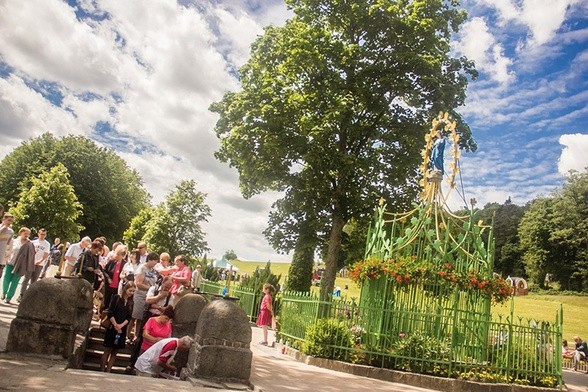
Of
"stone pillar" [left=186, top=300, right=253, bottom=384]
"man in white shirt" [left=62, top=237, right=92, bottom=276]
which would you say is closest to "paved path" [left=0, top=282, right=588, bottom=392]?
"stone pillar" [left=186, top=300, right=253, bottom=384]

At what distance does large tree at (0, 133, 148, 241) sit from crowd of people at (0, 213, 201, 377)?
37.1 metres

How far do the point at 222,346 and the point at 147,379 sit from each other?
1.15 meters

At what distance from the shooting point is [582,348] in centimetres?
2483

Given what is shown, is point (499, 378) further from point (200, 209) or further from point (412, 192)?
point (200, 209)

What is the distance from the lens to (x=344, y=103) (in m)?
19.4

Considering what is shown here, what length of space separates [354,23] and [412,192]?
803cm

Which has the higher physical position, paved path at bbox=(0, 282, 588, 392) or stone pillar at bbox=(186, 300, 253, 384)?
stone pillar at bbox=(186, 300, 253, 384)

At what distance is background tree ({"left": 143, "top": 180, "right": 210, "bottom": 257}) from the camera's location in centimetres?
3195

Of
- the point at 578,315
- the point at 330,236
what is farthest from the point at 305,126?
the point at 578,315

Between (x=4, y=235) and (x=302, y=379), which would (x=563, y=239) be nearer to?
(x=302, y=379)

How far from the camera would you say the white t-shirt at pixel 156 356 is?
25.8ft

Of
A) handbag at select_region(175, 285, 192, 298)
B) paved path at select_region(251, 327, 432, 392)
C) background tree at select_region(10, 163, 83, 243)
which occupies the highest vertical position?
background tree at select_region(10, 163, 83, 243)

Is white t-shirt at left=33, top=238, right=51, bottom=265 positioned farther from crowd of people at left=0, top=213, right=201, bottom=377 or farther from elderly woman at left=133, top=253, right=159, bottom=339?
elderly woman at left=133, top=253, right=159, bottom=339

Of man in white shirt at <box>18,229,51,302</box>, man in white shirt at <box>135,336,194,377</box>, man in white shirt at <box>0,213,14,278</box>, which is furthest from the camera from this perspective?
man in white shirt at <box>18,229,51,302</box>
